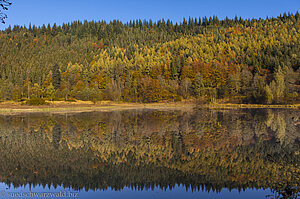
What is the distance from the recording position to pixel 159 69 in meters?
97.7

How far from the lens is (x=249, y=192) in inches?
338

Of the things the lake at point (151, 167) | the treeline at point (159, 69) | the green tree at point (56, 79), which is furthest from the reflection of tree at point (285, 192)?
the green tree at point (56, 79)

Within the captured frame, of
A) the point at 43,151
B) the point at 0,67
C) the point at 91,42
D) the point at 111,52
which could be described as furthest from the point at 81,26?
the point at 43,151

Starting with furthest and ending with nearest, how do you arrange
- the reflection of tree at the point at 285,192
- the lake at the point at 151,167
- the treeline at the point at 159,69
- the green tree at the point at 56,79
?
the green tree at the point at 56,79 < the treeline at the point at 159,69 < the lake at the point at 151,167 < the reflection of tree at the point at 285,192

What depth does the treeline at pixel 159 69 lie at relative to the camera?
76688 millimetres

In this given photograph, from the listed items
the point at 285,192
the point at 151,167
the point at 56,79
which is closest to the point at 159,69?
the point at 56,79

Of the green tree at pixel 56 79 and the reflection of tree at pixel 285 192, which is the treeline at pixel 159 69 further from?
the reflection of tree at pixel 285 192

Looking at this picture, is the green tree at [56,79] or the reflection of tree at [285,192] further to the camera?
the green tree at [56,79]

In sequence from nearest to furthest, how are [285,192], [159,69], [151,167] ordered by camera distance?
[285,192] → [151,167] → [159,69]

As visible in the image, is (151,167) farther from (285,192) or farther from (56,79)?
(56,79)

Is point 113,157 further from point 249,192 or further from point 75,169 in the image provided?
point 249,192

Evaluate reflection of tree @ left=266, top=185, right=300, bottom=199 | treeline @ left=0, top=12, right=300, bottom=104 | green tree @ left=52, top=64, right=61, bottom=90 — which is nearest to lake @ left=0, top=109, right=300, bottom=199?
reflection of tree @ left=266, top=185, right=300, bottom=199

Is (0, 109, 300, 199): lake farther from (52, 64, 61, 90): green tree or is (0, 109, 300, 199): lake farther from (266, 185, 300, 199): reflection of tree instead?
(52, 64, 61, 90): green tree

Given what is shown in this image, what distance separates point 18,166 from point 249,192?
9.62 metres
